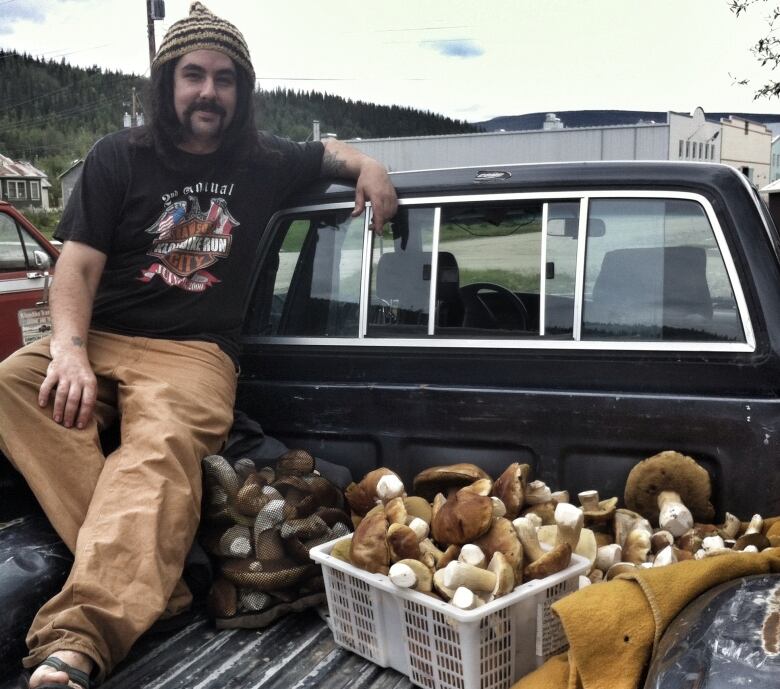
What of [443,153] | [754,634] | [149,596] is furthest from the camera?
[443,153]

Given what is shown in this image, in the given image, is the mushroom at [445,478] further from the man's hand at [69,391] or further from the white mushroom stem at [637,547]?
the man's hand at [69,391]

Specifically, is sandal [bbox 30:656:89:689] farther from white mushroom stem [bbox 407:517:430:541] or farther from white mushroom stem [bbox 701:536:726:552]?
white mushroom stem [bbox 701:536:726:552]

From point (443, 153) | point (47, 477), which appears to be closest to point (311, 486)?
point (47, 477)

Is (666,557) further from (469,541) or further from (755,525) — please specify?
(469,541)

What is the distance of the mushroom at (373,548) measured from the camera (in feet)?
7.39

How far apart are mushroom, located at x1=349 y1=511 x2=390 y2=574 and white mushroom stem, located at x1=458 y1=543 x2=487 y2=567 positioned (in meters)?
0.20

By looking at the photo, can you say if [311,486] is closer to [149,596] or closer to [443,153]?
[149,596]

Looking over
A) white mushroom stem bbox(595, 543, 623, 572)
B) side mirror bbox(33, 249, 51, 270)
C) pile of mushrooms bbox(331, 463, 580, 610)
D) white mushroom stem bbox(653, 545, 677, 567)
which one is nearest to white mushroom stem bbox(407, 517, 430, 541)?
pile of mushrooms bbox(331, 463, 580, 610)

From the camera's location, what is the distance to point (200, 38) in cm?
309

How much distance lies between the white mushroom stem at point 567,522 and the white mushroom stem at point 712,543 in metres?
0.34

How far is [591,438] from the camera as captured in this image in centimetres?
264

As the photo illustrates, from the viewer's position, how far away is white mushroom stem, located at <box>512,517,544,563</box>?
2.26m

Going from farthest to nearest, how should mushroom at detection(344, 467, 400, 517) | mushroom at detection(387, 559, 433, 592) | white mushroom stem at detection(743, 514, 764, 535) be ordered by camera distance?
mushroom at detection(344, 467, 400, 517)
white mushroom stem at detection(743, 514, 764, 535)
mushroom at detection(387, 559, 433, 592)

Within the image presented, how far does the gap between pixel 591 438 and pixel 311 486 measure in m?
0.86
